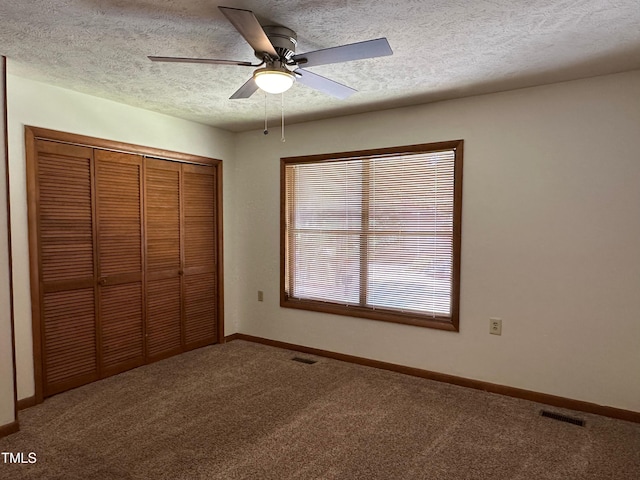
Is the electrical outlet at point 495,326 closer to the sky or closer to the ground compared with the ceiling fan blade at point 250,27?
closer to the ground

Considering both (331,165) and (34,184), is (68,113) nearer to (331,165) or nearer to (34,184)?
(34,184)

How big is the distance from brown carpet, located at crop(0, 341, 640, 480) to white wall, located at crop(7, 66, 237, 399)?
0.60 meters

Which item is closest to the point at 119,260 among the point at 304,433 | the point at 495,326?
the point at 304,433

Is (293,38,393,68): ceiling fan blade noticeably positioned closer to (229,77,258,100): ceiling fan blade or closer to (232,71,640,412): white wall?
(229,77,258,100): ceiling fan blade

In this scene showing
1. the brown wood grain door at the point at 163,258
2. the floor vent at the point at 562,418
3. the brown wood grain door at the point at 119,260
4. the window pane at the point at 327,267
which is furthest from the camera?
the window pane at the point at 327,267

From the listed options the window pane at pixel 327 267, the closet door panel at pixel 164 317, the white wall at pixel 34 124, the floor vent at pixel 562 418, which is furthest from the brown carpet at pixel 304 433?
the window pane at pixel 327 267

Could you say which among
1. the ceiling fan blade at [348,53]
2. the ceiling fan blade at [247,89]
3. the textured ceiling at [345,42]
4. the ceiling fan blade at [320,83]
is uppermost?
the textured ceiling at [345,42]

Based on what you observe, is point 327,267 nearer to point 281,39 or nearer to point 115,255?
point 115,255

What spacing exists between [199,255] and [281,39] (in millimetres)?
2690

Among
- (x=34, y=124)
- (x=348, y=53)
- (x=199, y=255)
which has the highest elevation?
(x=348, y=53)

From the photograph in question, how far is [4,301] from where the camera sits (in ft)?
8.12

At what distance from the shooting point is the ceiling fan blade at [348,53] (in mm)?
1795

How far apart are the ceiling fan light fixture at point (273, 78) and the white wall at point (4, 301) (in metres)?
1.69

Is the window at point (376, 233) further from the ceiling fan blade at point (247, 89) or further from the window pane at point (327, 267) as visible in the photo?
the ceiling fan blade at point (247, 89)
